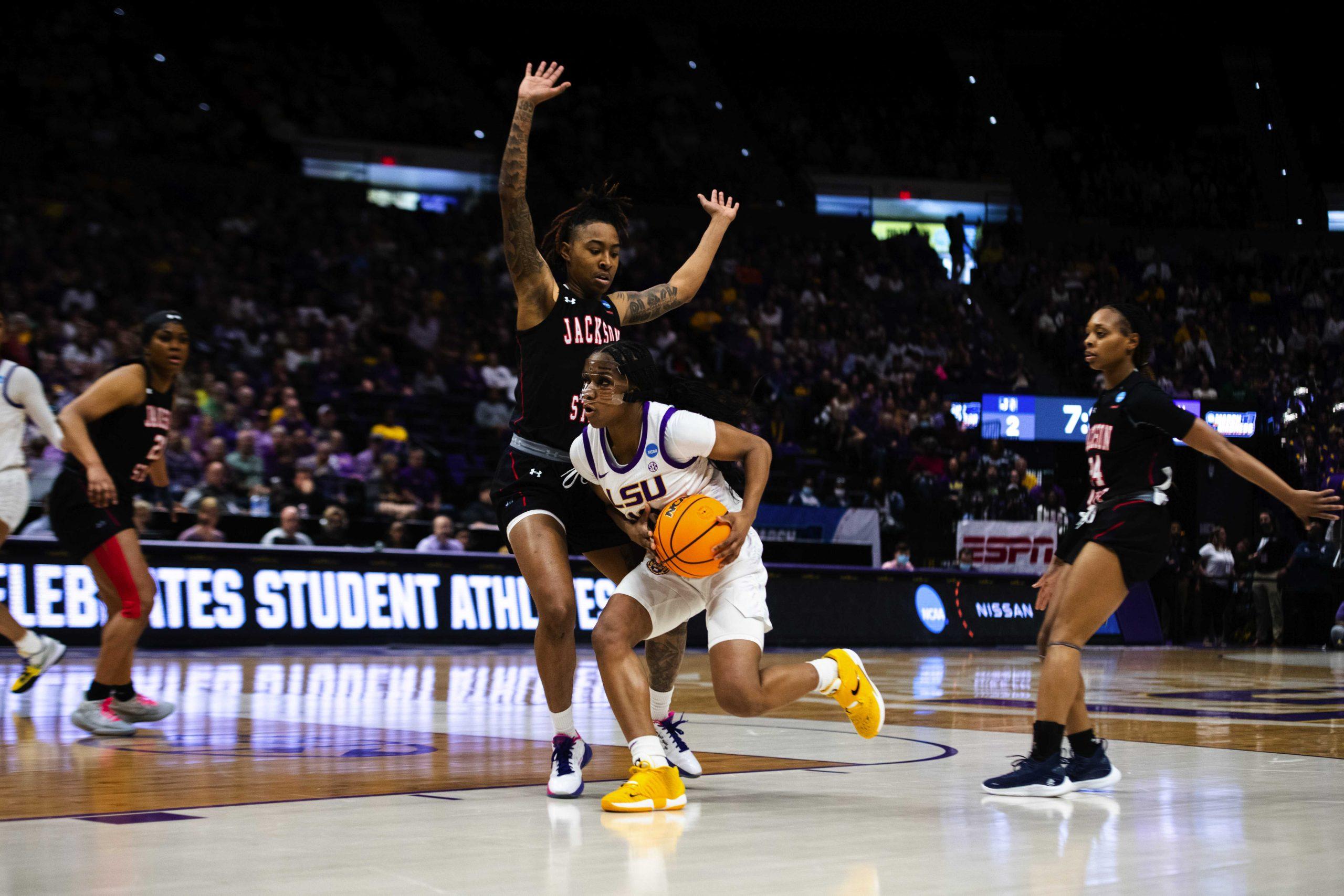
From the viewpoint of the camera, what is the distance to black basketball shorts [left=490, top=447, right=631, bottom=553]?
5449 millimetres

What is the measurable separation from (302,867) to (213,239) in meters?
19.5

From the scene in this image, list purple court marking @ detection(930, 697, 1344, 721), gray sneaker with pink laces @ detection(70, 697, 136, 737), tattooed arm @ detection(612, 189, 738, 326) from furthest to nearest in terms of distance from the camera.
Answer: purple court marking @ detection(930, 697, 1344, 721), gray sneaker with pink laces @ detection(70, 697, 136, 737), tattooed arm @ detection(612, 189, 738, 326)

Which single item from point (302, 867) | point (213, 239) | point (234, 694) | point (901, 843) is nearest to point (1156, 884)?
point (901, 843)

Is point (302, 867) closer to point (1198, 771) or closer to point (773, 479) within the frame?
point (1198, 771)

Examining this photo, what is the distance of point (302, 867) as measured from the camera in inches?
143

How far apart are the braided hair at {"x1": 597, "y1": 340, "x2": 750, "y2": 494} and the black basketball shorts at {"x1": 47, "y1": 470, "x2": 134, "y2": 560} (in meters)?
3.13

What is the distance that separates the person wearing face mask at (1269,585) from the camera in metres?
20.1

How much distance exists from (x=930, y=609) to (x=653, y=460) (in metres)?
13.2

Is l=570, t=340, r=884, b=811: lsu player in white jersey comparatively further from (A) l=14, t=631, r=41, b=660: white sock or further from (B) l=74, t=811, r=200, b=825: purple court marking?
(A) l=14, t=631, r=41, b=660: white sock

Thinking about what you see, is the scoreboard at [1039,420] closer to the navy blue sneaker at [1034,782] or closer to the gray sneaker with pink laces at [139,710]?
the gray sneaker with pink laces at [139,710]

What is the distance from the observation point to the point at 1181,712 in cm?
910

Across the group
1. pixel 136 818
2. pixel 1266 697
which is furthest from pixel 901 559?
pixel 136 818

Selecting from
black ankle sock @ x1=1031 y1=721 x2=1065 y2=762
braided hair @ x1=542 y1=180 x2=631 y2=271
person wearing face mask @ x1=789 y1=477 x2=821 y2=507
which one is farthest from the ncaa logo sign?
black ankle sock @ x1=1031 y1=721 x2=1065 y2=762

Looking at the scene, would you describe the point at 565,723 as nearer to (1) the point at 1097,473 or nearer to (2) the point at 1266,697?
(1) the point at 1097,473
